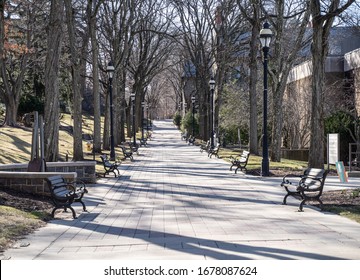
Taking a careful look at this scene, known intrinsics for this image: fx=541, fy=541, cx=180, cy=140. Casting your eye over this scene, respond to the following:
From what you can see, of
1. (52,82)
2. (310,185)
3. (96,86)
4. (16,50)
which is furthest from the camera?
(16,50)

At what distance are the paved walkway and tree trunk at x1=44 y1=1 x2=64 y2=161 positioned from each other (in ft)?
9.23

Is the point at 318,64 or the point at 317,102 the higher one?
the point at 318,64

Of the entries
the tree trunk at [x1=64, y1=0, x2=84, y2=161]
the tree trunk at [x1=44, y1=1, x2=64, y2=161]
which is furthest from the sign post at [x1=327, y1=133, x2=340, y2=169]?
the tree trunk at [x1=64, y1=0, x2=84, y2=161]

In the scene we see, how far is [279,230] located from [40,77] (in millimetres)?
41801

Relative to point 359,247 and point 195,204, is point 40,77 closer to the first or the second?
point 195,204

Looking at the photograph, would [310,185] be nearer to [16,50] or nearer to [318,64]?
[318,64]

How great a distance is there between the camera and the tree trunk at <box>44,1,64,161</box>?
17688 mm

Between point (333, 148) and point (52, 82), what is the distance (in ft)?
33.9

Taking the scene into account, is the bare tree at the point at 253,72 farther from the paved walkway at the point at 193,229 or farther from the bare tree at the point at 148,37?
the paved walkway at the point at 193,229

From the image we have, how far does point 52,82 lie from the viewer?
1780 centimetres

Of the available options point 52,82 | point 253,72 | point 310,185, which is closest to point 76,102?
point 52,82

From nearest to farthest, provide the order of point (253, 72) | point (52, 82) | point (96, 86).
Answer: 1. point (52, 82)
2. point (253, 72)
3. point (96, 86)

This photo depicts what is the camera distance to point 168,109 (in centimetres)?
18588

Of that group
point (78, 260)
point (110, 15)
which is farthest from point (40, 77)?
point (78, 260)
